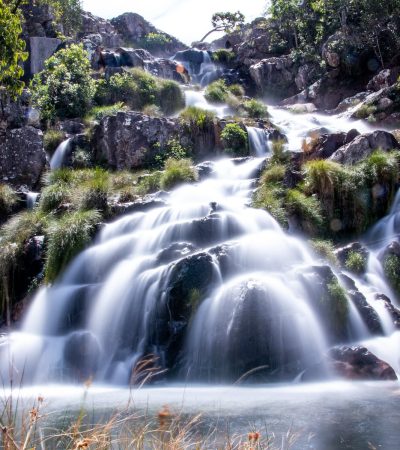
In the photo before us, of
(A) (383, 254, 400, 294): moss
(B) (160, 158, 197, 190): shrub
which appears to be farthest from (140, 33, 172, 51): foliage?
(A) (383, 254, 400, 294): moss

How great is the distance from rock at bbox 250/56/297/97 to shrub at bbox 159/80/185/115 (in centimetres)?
919

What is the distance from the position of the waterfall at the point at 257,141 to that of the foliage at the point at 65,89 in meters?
7.66

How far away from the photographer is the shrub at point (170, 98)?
→ 79.6 ft

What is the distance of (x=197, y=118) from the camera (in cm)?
2008

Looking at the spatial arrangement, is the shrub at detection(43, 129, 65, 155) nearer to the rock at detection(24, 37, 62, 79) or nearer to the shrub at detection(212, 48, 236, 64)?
the rock at detection(24, 37, 62, 79)

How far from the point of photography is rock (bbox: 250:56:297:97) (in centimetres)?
3209

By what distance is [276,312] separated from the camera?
333 inches

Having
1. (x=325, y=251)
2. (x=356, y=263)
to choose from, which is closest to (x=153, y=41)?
(x=325, y=251)

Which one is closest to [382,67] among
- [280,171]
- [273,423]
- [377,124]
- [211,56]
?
[377,124]

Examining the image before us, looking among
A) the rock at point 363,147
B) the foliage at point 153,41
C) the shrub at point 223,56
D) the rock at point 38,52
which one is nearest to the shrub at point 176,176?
the rock at point 363,147

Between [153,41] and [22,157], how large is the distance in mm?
28063

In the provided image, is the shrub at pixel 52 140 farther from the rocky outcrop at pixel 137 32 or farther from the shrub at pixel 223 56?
the rocky outcrop at pixel 137 32

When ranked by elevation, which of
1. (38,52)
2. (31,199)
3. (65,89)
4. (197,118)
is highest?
(38,52)

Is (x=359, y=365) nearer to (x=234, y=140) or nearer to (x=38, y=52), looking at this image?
(x=234, y=140)
